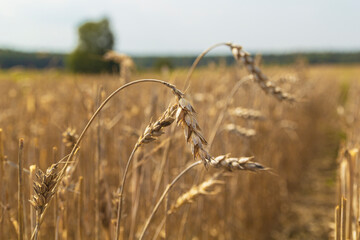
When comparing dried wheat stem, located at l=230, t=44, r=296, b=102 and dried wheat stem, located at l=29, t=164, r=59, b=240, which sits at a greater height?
dried wheat stem, located at l=230, t=44, r=296, b=102

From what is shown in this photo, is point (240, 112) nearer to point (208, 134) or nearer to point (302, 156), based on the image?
point (208, 134)

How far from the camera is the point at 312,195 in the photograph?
360cm

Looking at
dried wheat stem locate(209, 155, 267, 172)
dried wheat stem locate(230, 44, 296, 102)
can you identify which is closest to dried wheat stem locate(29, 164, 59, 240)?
dried wheat stem locate(209, 155, 267, 172)

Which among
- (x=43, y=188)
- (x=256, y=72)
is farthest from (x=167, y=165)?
(x=43, y=188)

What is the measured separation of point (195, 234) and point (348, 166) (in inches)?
31.5

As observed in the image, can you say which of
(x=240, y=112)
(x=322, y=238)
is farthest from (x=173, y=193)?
(x=322, y=238)

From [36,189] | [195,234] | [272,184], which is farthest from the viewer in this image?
[272,184]

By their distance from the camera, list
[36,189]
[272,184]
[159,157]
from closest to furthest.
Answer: [36,189] < [159,157] < [272,184]

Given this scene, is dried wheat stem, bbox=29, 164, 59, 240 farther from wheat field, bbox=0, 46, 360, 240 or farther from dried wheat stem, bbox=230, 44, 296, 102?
dried wheat stem, bbox=230, 44, 296, 102

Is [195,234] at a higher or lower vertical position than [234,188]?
lower

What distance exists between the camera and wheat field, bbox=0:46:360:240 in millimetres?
803

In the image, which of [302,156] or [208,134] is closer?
[208,134]

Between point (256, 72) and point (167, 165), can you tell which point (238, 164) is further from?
point (167, 165)

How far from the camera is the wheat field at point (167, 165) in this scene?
803 mm
